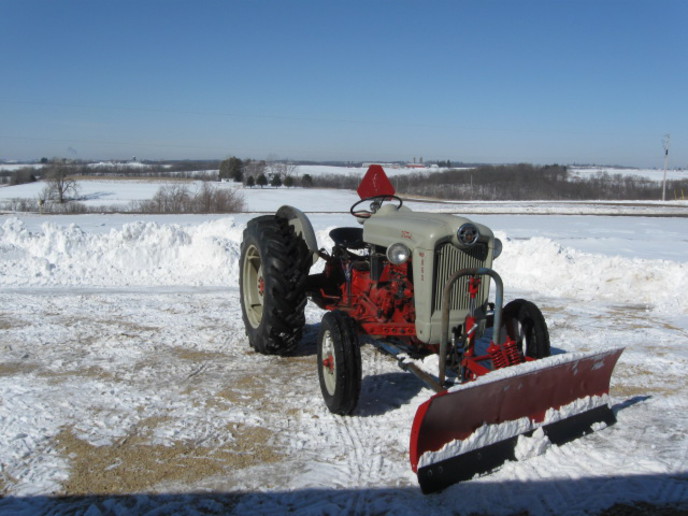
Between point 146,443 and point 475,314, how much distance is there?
239 cm

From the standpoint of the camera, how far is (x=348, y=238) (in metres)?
6.11

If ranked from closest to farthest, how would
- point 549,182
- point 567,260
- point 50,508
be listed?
1. point 50,508
2. point 567,260
3. point 549,182

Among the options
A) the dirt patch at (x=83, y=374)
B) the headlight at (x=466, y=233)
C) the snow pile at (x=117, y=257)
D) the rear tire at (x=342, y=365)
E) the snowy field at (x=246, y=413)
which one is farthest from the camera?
the snow pile at (x=117, y=257)

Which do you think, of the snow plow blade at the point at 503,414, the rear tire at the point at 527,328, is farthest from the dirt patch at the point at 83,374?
the rear tire at the point at 527,328

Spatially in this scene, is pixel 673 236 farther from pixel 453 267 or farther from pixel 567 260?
pixel 453 267

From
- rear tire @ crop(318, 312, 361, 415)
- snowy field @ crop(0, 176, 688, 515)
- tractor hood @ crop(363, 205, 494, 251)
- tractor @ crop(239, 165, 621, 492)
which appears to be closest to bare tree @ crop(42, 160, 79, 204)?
snowy field @ crop(0, 176, 688, 515)

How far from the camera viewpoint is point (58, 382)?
16.2 feet

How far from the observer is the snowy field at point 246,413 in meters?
3.25

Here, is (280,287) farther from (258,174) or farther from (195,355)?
(258,174)

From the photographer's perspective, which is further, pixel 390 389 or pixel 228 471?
pixel 390 389

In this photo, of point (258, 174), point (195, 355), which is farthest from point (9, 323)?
point (258, 174)

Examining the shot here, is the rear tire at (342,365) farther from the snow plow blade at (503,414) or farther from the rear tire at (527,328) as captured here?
the rear tire at (527,328)

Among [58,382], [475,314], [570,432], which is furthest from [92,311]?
[570,432]

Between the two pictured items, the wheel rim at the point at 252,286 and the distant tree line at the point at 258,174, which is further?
the distant tree line at the point at 258,174
